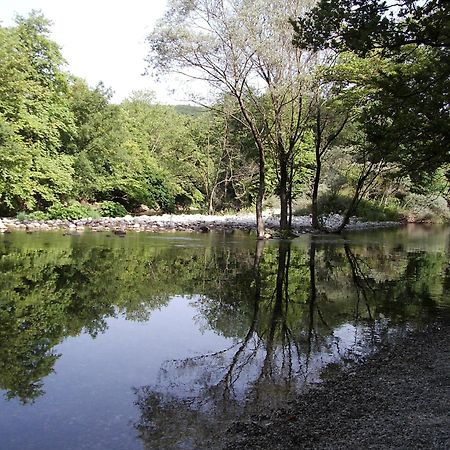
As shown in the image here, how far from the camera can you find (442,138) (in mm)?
12508

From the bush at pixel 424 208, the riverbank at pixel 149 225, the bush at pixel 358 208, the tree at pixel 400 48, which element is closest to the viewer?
the tree at pixel 400 48

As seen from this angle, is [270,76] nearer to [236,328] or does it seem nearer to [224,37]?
[224,37]

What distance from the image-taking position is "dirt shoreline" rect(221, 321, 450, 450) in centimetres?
432

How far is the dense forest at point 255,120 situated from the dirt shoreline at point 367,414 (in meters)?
6.02

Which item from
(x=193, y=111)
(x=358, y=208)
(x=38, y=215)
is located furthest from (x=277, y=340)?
(x=193, y=111)

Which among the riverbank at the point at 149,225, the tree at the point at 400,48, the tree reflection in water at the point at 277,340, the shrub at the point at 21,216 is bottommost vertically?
the tree reflection in water at the point at 277,340

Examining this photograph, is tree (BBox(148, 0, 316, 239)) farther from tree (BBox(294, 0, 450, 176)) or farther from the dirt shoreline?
the dirt shoreline

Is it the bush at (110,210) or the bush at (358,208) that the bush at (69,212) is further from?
the bush at (358,208)

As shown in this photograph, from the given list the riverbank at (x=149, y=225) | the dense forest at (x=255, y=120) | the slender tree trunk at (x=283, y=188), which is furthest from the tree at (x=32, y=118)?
the slender tree trunk at (x=283, y=188)

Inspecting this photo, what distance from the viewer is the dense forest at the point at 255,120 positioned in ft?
36.3

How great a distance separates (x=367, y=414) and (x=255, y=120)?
89.4 feet

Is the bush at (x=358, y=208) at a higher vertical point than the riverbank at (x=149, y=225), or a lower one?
higher

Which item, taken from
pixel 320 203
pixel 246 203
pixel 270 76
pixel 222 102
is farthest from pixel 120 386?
pixel 246 203

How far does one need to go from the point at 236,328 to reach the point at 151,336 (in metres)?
1.54
